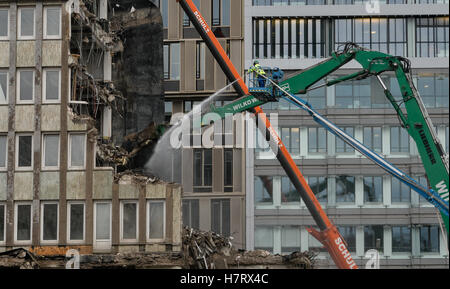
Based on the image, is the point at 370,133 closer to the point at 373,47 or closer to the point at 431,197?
the point at 373,47

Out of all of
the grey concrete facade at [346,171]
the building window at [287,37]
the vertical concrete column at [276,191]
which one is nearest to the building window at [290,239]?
the grey concrete facade at [346,171]

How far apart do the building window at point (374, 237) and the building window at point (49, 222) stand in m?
9.40

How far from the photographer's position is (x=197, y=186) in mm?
26062

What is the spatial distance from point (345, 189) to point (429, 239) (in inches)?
117

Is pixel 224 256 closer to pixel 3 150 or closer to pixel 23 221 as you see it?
pixel 23 221

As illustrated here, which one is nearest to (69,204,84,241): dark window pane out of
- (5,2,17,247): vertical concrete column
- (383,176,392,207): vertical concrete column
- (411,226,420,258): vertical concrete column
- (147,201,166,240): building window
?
(5,2,17,247): vertical concrete column

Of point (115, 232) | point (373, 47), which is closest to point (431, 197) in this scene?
point (373, 47)

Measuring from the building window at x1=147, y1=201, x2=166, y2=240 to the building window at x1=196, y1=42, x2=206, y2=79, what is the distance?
14.3 feet

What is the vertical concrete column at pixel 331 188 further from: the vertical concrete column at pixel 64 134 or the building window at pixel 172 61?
the vertical concrete column at pixel 64 134

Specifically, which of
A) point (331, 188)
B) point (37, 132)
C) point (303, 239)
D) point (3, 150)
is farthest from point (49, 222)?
point (331, 188)

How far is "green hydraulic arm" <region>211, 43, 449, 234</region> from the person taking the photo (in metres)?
22.2
